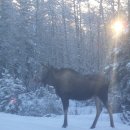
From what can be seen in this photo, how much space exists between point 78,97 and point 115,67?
5.22 meters

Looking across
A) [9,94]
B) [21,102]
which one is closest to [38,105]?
[21,102]

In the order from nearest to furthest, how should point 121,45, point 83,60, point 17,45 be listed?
point 121,45 < point 17,45 < point 83,60

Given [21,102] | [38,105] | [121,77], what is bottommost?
[38,105]

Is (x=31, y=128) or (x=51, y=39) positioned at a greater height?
(x=51, y=39)

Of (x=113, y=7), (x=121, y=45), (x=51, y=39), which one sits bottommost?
(x=121, y=45)

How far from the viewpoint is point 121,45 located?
1634cm

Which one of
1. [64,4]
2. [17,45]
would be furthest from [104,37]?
[17,45]

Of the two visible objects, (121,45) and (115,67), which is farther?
(121,45)

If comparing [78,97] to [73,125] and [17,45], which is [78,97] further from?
[17,45]

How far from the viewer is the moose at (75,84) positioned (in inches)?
406

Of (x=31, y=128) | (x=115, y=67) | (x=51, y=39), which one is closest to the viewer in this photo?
(x=31, y=128)

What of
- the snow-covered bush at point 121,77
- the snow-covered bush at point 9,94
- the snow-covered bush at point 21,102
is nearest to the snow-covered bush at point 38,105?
the snow-covered bush at point 21,102

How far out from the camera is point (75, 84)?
10.4 meters

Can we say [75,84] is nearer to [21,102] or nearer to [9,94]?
[21,102]
